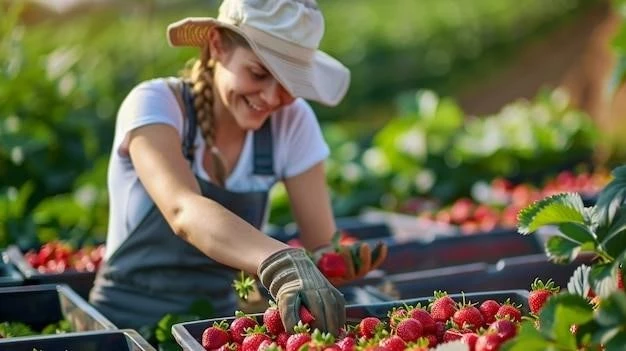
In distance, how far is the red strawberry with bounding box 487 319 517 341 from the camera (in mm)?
2148

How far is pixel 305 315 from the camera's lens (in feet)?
7.60

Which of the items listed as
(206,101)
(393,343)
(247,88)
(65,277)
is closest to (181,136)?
(206,101)

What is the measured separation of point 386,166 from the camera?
6262 mm

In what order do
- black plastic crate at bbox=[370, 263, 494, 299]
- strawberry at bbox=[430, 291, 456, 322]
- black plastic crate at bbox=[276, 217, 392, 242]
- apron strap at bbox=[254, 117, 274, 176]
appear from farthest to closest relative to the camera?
black plastic crate at bbox=[276, 217, 392, 242]
black plastic crate at bbox=[370, 263, 494, 299]
apron strap at bbox=[254, 117, 274, 176]
strawberry at bbox=[430, 291, 456, 322]

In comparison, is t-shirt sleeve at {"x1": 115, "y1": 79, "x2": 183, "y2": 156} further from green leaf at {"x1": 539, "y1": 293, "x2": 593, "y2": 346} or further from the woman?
green leaf at {"x1": 539, "y1": 293, "x2": 593, "y2": 346}

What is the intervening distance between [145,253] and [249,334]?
38.9 inches

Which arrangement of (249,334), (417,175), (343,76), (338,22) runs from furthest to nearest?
(338,22) < (417,175) < (343,76) < (249,334)

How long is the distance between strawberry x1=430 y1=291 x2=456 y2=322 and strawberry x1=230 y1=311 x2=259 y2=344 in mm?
365

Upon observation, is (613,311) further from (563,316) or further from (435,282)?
Result: (435,282)

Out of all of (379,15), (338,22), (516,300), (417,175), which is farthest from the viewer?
(379,15)

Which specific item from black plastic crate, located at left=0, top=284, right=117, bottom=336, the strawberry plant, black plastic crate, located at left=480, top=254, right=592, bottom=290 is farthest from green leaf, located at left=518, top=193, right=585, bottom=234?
black plastic crate, located at left=480, top=254, right=592, bottom=290

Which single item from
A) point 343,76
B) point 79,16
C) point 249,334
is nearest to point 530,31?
point 79,16

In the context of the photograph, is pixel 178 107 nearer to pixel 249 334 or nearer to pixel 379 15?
pixel 249 334

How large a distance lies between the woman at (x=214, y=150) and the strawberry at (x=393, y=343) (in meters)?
0.72
